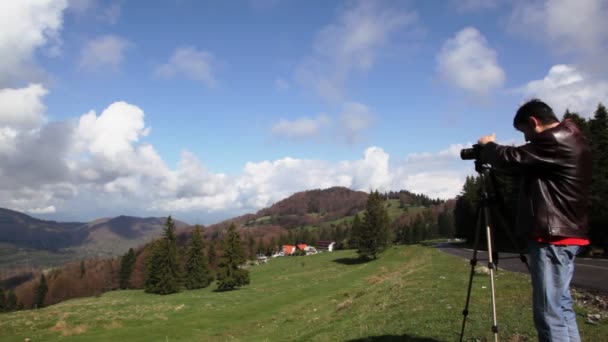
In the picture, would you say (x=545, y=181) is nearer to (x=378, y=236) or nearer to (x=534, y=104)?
(x=534, y=104)

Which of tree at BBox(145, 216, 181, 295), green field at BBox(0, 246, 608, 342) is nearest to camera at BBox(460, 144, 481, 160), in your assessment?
green field at BBox(0, 246, 608, 342)

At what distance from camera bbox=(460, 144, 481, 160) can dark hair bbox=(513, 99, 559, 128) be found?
664 millimetres

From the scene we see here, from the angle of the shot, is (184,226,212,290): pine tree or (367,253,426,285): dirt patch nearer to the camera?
(367,253,426,285): dirt patch

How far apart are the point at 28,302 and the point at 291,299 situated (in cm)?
13915

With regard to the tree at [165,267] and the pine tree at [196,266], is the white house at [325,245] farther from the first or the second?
the tree at [165,267]

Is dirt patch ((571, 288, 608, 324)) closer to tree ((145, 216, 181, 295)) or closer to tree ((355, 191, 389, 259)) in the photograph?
tree ((355, 191, 389, 259))

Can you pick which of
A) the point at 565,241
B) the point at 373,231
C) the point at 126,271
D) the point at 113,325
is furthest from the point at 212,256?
the point at 565,241

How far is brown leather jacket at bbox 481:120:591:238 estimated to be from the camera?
4.83 meters

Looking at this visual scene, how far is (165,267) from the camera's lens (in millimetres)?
75875

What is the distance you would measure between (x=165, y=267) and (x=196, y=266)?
28.5 ft

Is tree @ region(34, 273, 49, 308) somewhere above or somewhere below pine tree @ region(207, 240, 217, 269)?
below

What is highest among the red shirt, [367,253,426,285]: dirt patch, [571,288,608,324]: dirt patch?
the red shirt

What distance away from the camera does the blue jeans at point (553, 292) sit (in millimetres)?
4805

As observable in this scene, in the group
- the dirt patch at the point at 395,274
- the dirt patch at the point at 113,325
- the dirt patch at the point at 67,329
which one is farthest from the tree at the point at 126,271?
the dirt patch at the point at 395,274
